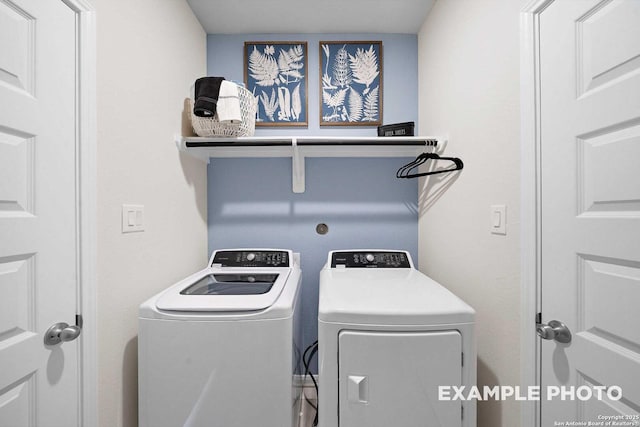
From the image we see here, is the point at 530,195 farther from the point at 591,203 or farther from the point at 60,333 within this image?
the point at 60,333

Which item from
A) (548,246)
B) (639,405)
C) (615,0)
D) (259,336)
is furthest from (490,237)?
(259,336)

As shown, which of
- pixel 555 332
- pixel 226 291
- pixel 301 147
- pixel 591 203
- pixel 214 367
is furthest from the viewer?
pixel 301 147

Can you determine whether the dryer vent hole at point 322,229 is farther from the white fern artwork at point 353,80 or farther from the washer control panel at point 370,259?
the white fern artwork at point 353,80

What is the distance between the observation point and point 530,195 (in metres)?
0.96

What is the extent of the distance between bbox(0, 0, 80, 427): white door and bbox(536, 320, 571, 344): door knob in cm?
170

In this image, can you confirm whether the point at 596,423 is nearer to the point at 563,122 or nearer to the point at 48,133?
the point at 563,122

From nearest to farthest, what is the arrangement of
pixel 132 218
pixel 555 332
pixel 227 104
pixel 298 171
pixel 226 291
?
pixel 555 332, pixel 132 218, pixel 226 291, pixel 227 104, pixel 298 171

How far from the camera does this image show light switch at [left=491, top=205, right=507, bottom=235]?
1069 millimetres

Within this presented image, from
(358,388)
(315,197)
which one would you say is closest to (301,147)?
(315,197)

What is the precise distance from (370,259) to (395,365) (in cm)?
81

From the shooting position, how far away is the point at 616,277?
2.37ft

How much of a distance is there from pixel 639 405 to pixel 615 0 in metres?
1.11

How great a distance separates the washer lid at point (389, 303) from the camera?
970 mm

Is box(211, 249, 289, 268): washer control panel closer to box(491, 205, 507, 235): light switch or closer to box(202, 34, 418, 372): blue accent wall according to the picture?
box(202, 34, 418, 372): blue accent wall
